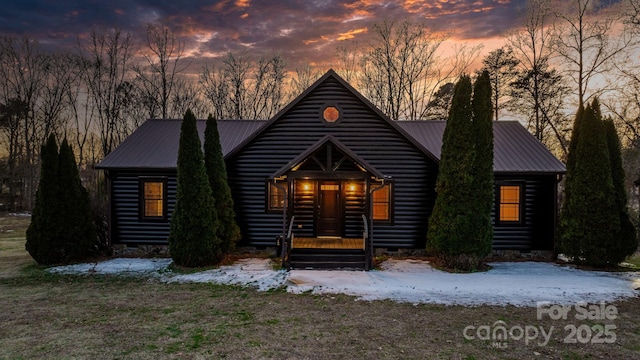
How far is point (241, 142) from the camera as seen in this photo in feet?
45.2

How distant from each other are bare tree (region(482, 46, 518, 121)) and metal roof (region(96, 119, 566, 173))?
1088cm

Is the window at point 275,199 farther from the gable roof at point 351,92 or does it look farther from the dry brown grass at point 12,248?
the dry brown grass at point 12,248

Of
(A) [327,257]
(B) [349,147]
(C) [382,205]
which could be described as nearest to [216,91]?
(B) [349,147]

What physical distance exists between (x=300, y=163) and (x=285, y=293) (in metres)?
4.27

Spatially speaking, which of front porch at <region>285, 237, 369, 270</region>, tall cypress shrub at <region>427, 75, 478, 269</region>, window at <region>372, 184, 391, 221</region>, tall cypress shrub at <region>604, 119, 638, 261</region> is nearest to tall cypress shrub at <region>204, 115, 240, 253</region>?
front porch at <region>285, 237, 369, 270</region>

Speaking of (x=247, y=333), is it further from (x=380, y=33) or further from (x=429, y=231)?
(x=380, y=33)

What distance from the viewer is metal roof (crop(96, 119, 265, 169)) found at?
44.7ft

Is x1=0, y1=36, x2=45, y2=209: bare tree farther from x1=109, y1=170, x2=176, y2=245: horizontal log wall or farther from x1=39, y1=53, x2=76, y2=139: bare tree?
x1=109, y1=170, x2=176, y2=245: horizontal log wall

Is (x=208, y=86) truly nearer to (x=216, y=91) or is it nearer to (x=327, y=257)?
(x=216, y=91)

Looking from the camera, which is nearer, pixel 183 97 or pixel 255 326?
pixel 255 326

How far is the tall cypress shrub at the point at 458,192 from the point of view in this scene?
11359mm

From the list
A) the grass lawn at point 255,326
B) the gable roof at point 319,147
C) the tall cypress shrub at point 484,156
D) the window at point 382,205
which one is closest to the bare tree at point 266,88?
the window at point 382,205

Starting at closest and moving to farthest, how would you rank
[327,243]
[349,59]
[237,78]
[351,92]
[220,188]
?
[220,188], [327,243], [351,92], [349,59], [237,78]

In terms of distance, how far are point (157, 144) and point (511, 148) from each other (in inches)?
551
